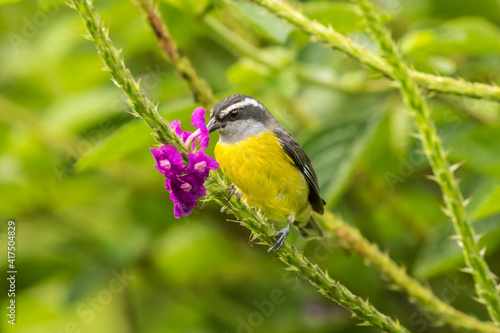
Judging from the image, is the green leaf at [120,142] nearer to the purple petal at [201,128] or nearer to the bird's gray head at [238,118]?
the bird's gray head at [238,118]

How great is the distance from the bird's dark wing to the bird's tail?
248mm

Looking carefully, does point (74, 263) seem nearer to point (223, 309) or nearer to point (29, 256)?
point (29, 256)

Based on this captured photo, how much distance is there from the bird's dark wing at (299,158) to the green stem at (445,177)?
3.83 feet

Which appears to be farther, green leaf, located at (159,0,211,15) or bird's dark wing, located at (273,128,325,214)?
bird's dark wing, located at (273,128,325,214)

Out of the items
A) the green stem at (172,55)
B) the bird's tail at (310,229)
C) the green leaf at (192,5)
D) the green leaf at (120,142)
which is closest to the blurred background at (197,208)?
the bird's tail at (310,229)

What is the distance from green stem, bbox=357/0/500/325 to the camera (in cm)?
148

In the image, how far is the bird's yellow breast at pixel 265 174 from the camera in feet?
8.40

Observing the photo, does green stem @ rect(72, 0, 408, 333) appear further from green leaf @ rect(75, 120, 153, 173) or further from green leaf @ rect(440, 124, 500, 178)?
green leaf @ rect(440, 124, 500, 178)

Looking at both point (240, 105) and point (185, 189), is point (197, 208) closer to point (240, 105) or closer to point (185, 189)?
point (240, 105)

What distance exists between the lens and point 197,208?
9.50ft

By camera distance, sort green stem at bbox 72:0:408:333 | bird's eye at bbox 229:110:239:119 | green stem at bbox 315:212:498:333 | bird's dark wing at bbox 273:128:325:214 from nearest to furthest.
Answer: green stem at bbox 72:0:408:333 < green stem at bbox 315:212:498:333 < bird's eye at bbox 229:110:239:119 < bird's dark wing at bbox 273:128:325:214

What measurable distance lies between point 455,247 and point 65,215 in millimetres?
2536

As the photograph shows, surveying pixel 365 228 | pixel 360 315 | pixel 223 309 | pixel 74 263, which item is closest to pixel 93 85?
pixel 74 263

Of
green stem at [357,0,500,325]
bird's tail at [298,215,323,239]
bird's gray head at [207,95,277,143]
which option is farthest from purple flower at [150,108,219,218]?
bird's tail at [298,215,323,239]
